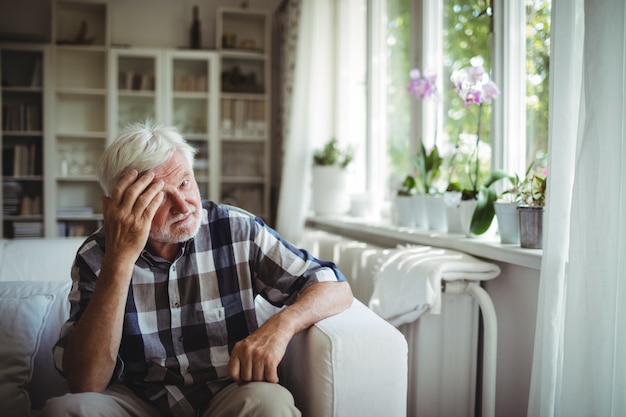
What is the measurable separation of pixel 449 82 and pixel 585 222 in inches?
56.4

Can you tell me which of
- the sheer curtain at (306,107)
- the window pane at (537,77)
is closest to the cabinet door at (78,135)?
the sheer curtain at (306,107)

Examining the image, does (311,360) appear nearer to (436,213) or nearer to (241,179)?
(436,213)

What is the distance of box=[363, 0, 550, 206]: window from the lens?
189 centimetres

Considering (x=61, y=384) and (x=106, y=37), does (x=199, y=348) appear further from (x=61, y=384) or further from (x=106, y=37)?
(x=106, y=37)

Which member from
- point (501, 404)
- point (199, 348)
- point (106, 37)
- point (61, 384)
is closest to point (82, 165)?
point (106, 37)

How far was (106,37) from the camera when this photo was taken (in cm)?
443

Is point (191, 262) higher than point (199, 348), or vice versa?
point (191, 262)

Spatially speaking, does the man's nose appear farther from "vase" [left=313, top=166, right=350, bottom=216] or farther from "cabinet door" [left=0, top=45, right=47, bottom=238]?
"cabinet door" [left=0, top=45, right=47, bottom=238]

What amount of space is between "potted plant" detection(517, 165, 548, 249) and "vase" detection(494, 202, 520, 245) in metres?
0.05

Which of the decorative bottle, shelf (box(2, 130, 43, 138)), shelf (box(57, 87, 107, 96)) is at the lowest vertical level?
shelf (box(2, 130, 43, 138))

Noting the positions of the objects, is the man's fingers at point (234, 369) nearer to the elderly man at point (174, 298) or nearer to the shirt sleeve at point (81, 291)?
the elderly man at point (174, 298)

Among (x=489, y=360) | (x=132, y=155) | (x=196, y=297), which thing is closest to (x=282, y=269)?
(x=196, y=297)

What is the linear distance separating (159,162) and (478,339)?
1149mm

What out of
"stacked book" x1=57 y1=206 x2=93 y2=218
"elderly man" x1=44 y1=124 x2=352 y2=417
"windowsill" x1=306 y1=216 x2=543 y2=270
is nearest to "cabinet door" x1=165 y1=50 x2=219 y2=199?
"stacked book" x1=57 y1=206 x2=93 y2=218
